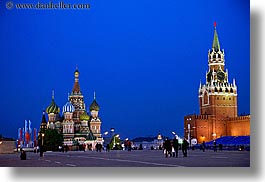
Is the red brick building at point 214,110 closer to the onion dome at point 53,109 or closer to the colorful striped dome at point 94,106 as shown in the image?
the colorful striped dome at point 94,106

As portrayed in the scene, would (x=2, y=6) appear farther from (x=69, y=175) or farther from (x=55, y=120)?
(x=55, y=120)

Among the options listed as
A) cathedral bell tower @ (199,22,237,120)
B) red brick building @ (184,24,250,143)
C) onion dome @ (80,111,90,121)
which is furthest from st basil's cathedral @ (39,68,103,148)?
cathedral bell tower @ (199,22,237,120)

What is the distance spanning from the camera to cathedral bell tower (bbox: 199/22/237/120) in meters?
50.9

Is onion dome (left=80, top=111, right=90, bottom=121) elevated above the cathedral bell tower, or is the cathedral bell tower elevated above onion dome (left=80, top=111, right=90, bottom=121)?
the cathedral bell tower

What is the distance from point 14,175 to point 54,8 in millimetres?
4010

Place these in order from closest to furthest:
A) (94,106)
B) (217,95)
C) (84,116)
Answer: (84,116) → (217,95) → (94,106)

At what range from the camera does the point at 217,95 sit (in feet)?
173

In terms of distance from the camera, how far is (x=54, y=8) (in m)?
12.1

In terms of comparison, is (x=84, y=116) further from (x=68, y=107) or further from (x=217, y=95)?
(x=217, y=95)

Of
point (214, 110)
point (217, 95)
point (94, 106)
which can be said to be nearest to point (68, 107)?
point (94, 106)

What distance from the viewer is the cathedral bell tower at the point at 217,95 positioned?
5090 cm

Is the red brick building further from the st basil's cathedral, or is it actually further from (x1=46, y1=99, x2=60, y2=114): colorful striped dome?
(x1=46, y1=99, x2=60, y2=114): colorful striped dome

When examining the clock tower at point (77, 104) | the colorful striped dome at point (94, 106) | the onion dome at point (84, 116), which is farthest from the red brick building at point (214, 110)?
the clock tower at point (77, 104)

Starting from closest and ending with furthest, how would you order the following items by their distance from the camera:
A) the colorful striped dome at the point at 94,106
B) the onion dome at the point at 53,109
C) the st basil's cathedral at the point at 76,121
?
the st basil's cathedral at the point at 76,121
the onion dome at the point at 53,109
the colorful striped dome at the point at 94,106
